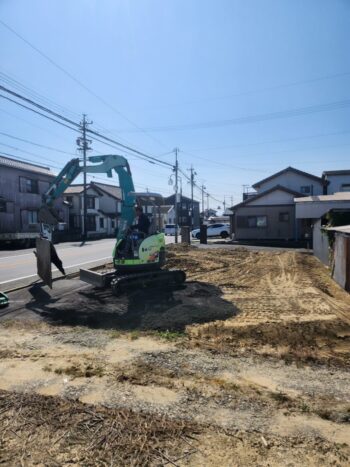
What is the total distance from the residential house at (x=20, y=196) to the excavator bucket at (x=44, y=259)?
62.1ft

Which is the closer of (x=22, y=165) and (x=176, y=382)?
(x=176, y=382)

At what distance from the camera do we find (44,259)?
34.1 feet

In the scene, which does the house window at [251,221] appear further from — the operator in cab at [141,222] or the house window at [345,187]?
the operator in cab at [141,222]

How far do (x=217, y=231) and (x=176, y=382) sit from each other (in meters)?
37.6

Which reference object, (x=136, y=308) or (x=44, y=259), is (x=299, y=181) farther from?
(x=136, y=308)

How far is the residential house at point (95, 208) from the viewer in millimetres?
44938

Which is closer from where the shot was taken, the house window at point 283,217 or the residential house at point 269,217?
the residential house at point 269,217

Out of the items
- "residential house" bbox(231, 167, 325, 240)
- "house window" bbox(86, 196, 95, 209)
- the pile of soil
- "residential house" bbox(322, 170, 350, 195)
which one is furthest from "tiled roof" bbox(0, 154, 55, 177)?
"residential house" bbox(322, 170, 350, 195)

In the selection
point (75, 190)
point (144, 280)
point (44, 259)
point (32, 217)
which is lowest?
point (144, 280)

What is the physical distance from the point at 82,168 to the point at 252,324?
7217mm

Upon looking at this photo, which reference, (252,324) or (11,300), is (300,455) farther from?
(11,300)

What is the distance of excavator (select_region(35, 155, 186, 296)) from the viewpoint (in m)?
9.82

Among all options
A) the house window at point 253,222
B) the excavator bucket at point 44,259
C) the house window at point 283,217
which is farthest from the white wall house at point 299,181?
the excavator bucket at point 44,259

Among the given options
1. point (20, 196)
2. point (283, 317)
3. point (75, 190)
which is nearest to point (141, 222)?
point (283, 317)
